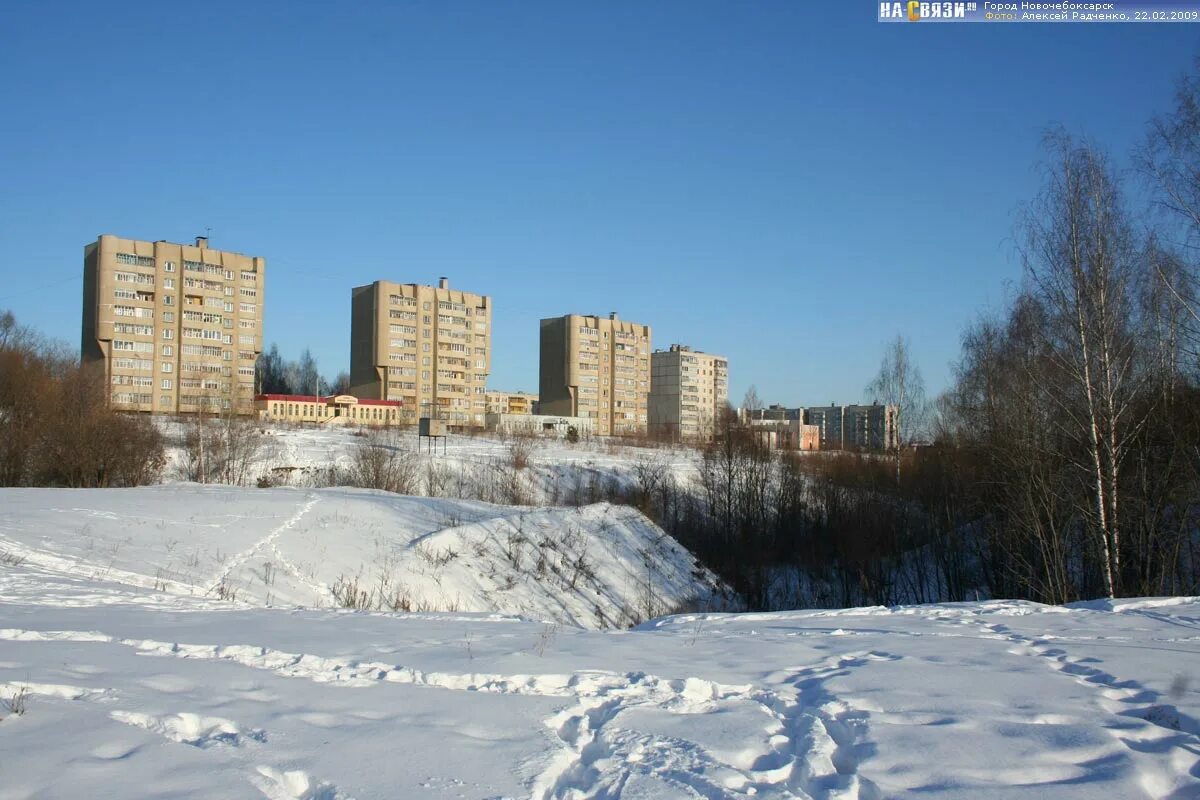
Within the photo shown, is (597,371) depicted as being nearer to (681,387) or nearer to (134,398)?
(681,387)

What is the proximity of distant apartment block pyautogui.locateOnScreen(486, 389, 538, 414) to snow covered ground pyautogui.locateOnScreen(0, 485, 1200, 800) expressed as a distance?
95.6m

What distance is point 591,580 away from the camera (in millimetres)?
21766

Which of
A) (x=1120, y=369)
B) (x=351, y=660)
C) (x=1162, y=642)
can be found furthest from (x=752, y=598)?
(x=351, y=660)

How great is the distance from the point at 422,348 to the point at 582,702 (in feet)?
257

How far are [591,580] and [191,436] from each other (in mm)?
23368

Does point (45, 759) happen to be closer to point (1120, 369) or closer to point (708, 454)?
point (1120, 369)

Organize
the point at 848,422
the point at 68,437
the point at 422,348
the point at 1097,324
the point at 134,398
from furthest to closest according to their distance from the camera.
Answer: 1. the point at 848,422
2. the point at 422,348
3. the point at 134,398
4. the point at 68,437
5. the point at 1097,324

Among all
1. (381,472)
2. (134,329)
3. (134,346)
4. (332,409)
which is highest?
(134,329)

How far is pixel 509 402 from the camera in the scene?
109 meters

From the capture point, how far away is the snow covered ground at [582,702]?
13.5 feet

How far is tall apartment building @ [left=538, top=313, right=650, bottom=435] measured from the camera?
92938 millimetres

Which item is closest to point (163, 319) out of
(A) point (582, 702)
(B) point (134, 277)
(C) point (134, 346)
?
(C) point (134, 346)

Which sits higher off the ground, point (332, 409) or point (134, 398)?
point (134, 398)

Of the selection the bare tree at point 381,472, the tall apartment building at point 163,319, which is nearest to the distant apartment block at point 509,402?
the tall apartment building at point 163,319
